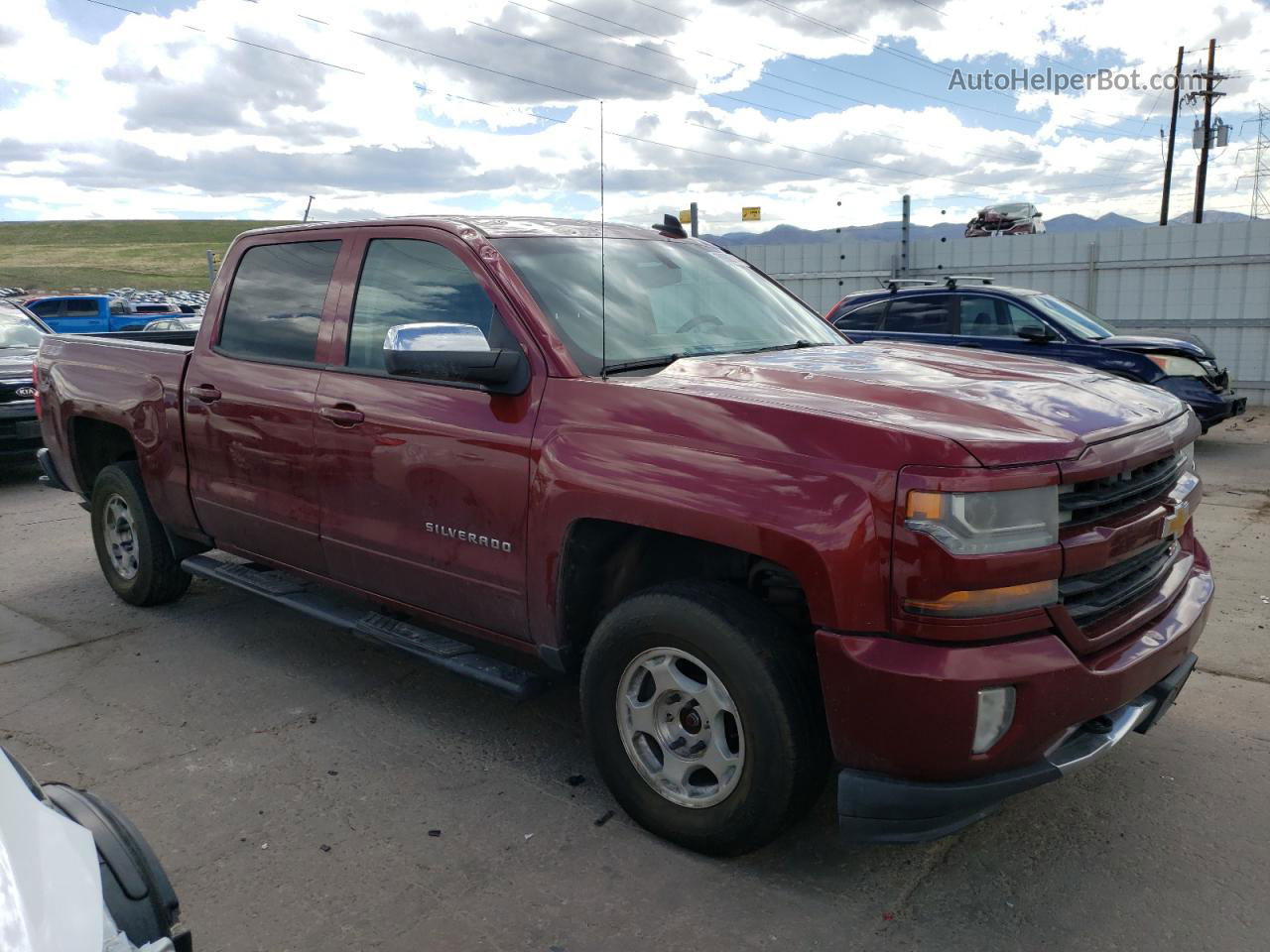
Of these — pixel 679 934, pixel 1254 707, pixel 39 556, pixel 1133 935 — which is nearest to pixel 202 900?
pixel 679 934

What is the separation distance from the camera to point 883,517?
8.49 ft

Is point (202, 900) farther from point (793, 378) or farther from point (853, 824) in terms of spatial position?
point (793, 378)

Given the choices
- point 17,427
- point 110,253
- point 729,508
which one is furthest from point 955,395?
point 110,253

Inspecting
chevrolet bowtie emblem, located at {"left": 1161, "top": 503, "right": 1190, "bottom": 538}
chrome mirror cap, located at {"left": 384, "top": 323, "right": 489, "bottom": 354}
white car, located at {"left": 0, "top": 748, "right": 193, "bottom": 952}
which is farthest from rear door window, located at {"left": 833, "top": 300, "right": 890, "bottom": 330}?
white car, located at {"left": 0, "top": 748, "right": 193, "bottom": 952}

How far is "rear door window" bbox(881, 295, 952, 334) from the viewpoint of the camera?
36.0ft

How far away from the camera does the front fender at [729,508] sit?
2.62 metres

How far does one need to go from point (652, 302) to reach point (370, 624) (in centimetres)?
167

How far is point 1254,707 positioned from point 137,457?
5.26m

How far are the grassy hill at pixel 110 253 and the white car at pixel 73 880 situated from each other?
62.1m

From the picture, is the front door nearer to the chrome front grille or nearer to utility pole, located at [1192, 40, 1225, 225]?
the chrome front grille

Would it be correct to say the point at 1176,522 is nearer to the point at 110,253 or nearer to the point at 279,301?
the point at 279,301

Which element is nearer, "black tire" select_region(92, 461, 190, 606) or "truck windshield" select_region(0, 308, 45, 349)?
"black tire" select_region(92, 461, 190, 606)

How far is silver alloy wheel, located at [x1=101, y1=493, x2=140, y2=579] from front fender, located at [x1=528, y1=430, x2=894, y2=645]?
323 centimetres

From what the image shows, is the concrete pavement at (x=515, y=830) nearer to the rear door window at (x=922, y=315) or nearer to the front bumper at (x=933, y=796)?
the front bumper at (x=933, y=796)
